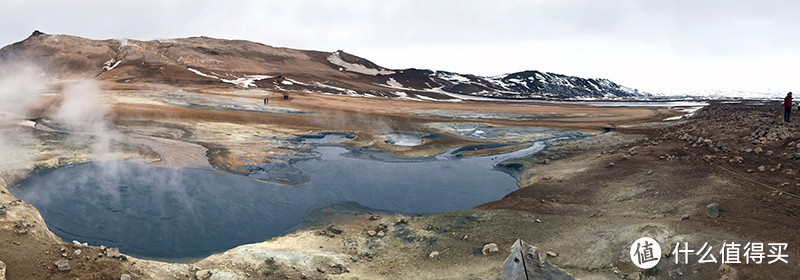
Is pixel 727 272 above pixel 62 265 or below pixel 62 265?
below

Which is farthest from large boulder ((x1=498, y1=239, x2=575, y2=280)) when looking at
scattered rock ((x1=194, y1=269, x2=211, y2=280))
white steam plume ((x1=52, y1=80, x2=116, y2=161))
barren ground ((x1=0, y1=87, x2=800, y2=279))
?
white steam plume ((x1=52, y1=80, x2=116, y2=161))

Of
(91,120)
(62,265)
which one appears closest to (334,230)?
(62,265)

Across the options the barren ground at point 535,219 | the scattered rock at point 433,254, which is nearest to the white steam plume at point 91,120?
the barren ground at point 535,219

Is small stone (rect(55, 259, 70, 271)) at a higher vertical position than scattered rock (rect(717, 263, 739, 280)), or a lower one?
higher

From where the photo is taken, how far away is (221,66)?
90.6 m

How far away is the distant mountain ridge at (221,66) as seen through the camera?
238 feet

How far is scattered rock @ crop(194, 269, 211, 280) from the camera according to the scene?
745cm

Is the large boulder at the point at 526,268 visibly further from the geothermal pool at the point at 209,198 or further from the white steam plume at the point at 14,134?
the white steam plume at the point at 14,134

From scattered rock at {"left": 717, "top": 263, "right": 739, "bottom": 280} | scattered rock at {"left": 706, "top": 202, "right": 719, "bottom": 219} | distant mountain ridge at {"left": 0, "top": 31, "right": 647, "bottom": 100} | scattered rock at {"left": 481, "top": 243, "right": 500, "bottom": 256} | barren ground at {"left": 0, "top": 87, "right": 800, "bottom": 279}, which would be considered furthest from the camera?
distant mountain ridge at {"left": 0, "top": 31, "right": 647, "bottom": 100}

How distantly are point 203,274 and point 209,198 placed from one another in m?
7.39

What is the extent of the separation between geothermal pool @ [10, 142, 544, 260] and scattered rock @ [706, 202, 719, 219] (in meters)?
7.23

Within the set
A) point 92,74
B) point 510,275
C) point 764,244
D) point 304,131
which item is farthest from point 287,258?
point 92,74

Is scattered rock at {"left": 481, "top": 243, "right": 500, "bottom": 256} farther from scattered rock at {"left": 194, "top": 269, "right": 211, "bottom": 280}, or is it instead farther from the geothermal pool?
scattered rock at {"left": 194, "top": 269, "right": 211, "bottom": 280}

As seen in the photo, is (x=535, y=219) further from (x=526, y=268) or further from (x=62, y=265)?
(x=62, y=265)
